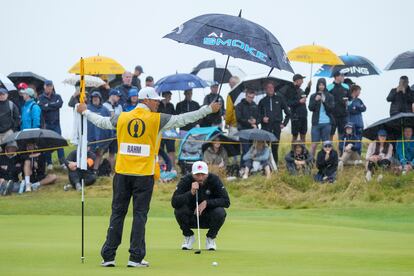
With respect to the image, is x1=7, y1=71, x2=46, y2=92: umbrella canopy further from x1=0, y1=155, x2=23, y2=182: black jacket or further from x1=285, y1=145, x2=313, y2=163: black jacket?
x1=285, y1=145, x2=313, y2=163: black jacket

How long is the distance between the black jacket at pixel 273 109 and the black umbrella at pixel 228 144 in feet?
3.00

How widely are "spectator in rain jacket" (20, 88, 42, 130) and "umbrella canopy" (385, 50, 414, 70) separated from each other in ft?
31.4

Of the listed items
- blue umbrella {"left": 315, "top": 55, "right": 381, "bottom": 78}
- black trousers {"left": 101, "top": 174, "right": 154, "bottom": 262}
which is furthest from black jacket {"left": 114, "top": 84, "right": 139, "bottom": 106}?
black trousers {"left": 101, "top": 174, "right": 154, "bottom": 262}

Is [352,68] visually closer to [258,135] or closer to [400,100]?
[400,100]

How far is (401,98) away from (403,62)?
1347 mm

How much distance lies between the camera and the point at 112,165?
96.6ft

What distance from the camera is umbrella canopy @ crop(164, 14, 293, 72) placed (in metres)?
15.4

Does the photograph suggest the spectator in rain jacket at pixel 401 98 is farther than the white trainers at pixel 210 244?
Yes

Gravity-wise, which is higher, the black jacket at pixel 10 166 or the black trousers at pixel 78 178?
the black jacket at pixel 10 166

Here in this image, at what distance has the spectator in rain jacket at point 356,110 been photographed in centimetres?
2933

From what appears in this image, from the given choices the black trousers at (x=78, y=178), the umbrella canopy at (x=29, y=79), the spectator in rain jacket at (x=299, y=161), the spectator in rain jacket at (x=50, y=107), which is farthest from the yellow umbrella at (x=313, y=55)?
the umbrella canopy at (x=29, y=79)

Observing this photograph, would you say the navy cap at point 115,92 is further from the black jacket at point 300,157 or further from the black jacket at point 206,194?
the black jacket at point 206,194

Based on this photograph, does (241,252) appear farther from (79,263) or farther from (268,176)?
(268,176)

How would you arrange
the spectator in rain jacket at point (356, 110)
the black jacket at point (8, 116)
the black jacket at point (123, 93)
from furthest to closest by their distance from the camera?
the spectator in rain jacket at point (356, 110) < the black jacket at point (123, 93) < the black jacket at point (8, 116)
